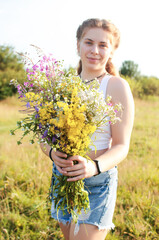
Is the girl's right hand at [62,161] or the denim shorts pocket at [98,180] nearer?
the girl's right hand at [62,161]

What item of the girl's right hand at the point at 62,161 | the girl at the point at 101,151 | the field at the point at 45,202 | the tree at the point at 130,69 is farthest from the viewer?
the tree at the point at 130,69

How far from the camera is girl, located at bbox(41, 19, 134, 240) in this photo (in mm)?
1663

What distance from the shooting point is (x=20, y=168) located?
4.48 metres

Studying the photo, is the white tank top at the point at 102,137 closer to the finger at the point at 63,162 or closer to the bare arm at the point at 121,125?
the bare arm at the point at 121,125

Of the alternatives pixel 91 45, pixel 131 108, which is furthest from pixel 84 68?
pixel 131 108

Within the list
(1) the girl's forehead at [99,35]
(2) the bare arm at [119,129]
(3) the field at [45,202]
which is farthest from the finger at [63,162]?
(3) the field at [45,202]

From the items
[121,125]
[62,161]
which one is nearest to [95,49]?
[121,125]

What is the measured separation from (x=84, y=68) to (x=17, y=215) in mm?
2448

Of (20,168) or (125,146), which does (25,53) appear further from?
(20,168)

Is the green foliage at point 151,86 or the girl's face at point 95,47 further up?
the green foliage at point 151,86

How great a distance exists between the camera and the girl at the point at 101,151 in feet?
5.46

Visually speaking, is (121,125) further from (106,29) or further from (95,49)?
(106,29)

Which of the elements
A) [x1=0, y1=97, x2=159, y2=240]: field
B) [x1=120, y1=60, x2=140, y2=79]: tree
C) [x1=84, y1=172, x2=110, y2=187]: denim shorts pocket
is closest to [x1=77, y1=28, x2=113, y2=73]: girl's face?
[x1=84, y1=172, x2=110, y2=187]: denim shorts pocket

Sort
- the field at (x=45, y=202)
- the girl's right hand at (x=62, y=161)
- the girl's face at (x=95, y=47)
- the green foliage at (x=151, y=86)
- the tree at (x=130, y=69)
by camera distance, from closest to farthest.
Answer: the girl's right hand at (x=62, y=161) → the girl's face at (x=95, y=47) → the field at (x=45, y=202) → the green foliage at (x=151, y=86) → the tree at (x=130, y=69)
